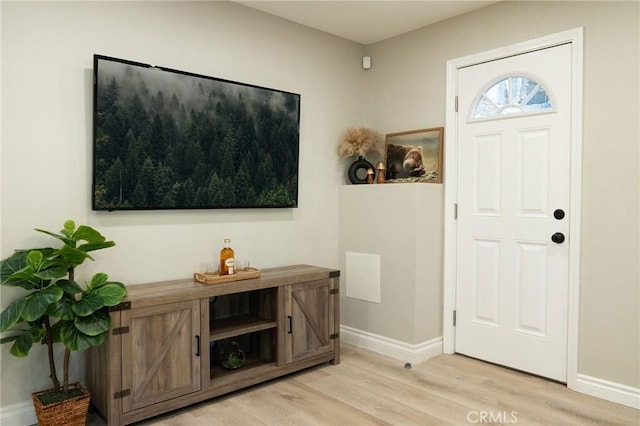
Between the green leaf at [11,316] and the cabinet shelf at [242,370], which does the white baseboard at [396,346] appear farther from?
the green leaf at [11,316]

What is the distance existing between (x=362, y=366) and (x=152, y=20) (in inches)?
106

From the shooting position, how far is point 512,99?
3.25 metres

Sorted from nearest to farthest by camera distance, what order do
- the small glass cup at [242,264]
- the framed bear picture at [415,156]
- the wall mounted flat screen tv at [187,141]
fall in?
the wall mounted flat screen tv at [187,141] → the small glass cup at [242,264] → the framed bear picture at [415,156]

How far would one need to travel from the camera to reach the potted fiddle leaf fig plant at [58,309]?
2.16m

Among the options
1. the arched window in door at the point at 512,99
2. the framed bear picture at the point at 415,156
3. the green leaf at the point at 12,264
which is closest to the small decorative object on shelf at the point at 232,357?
the green leaf at the point at 12,264

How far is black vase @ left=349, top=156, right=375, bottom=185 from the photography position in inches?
156

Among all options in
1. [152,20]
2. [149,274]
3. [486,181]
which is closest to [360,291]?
[486,181]

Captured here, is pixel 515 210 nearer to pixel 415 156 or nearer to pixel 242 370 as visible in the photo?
pixel 415 156

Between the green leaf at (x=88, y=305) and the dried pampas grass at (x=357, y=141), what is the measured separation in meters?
2.28

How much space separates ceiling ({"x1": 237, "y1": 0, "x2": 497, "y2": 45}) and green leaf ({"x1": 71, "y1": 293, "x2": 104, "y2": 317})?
2.20 meters

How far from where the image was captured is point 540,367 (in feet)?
10.2

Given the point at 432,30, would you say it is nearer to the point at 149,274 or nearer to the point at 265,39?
the point at 265,39

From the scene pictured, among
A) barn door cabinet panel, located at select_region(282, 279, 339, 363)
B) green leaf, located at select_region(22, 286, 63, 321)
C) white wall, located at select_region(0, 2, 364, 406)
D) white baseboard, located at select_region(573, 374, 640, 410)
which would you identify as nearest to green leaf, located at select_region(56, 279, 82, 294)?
green leaf, located at select_region(22, 286, 63, 321)

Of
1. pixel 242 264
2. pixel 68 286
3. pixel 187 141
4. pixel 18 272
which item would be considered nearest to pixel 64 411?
pixel 68 286
